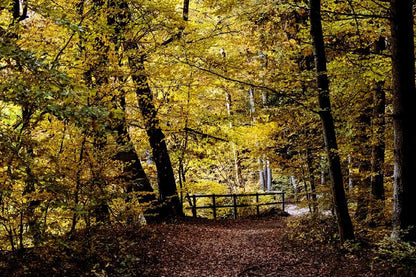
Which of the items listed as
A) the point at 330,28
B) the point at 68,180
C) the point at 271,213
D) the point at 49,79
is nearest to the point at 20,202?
the point at 68,180

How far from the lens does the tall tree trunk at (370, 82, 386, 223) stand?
317 inches

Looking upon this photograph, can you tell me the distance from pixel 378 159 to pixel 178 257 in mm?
5545

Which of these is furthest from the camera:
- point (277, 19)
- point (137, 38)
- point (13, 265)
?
point (277, 19)

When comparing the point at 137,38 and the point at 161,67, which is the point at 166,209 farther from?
the point at 137,38

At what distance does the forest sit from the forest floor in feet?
0.13

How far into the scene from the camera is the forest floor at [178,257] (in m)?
5.16

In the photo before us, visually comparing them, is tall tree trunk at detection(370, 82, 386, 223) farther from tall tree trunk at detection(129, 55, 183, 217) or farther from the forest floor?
tall tree trunk at detection(129, 55, 183, 217)

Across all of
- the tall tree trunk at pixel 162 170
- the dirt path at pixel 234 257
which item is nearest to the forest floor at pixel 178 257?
the dirt path at pixel 234 257

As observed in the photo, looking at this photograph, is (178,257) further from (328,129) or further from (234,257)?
(328,129)

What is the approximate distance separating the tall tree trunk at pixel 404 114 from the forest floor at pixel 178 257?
113cm

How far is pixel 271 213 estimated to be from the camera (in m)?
16.2

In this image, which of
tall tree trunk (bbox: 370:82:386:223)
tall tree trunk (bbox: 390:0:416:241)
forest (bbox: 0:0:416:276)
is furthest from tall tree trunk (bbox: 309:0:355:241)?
tall tree trunk (bbox: 370:82:386:223)

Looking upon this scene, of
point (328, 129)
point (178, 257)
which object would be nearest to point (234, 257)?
point (178, 257)

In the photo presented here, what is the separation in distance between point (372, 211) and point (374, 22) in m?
4.71
